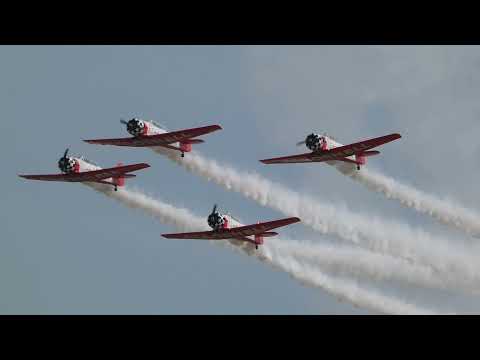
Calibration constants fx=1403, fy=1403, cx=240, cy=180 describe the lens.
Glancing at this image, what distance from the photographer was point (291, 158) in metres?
106

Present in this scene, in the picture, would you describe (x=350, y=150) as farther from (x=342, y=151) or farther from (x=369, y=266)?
(x=369, y=266)

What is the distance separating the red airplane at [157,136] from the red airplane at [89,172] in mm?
1887

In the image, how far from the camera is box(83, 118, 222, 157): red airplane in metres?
103

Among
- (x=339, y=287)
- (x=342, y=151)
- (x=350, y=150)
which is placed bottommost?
(x=339, y=287)

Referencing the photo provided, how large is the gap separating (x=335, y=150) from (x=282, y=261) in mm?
9172

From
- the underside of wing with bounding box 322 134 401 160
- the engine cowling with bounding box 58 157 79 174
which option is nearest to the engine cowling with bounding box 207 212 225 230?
the underside of wing with bounding box 322 134 401 160

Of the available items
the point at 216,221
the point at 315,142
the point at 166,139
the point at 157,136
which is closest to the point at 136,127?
the point at 157,136

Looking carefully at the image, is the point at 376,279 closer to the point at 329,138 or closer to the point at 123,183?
the point at 329,138

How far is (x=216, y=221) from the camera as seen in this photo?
10062 centimetres
